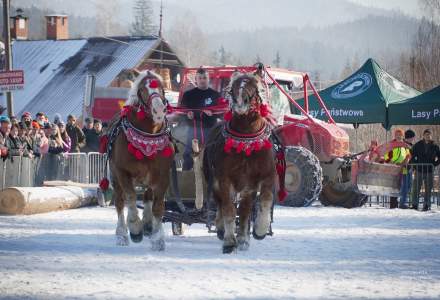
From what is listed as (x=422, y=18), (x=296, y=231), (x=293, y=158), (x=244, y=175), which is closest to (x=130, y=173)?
(x=244, y=175)

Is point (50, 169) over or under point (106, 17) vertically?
under

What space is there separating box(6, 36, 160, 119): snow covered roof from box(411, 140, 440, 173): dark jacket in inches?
1077

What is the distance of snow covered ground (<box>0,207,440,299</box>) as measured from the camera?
23.8ft

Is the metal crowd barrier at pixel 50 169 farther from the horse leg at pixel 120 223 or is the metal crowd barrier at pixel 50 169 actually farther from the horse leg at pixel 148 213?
the horse leg at pixel 148 213

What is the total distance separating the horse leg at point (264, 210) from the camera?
32.1 ft

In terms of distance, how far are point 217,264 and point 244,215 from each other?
4.03 feet

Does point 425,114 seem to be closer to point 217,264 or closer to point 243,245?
point 243,245

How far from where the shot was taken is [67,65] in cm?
4872

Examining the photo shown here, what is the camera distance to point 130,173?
9.87 m

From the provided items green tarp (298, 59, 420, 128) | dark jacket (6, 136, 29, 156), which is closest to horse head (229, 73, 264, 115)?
dark jacket (6, 136, 29, 156)

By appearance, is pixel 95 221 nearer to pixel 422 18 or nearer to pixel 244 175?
pixel 244 175

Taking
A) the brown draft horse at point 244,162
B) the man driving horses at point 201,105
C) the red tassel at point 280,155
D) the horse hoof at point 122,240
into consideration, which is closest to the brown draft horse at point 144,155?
the horse hoof at point 122,240

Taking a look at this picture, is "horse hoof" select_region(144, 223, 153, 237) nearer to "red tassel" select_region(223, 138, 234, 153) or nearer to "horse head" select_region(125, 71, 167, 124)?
"horse head" select_region(125, 71, 167, 124)

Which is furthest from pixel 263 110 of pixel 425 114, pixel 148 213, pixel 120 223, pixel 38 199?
pixel 425 114
